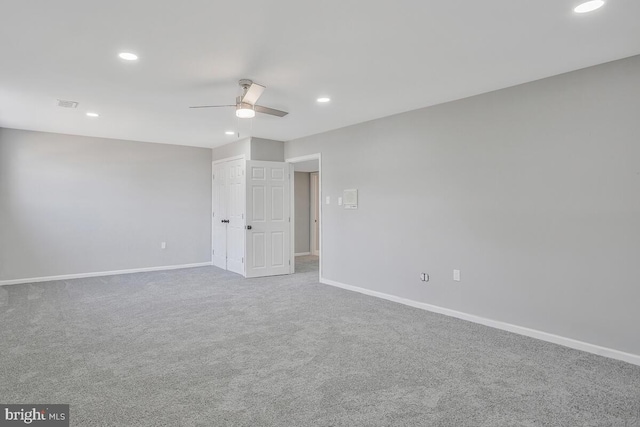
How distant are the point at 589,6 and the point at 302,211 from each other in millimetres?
7376

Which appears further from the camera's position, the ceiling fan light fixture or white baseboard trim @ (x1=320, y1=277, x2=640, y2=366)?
the ceiling fan light fixture

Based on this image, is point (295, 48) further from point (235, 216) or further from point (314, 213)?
point (314, 213)

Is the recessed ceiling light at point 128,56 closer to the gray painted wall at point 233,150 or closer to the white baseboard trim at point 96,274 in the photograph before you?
the gray painted wall at point 233,150

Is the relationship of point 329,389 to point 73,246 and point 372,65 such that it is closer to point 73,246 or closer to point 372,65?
point 372,65

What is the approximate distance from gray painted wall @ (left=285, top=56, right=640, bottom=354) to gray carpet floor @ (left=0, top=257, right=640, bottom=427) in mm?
395

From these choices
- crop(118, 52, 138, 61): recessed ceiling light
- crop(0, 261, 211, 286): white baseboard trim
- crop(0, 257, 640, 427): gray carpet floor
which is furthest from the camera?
crop(0, 261, 211, 286): white baseboard trim

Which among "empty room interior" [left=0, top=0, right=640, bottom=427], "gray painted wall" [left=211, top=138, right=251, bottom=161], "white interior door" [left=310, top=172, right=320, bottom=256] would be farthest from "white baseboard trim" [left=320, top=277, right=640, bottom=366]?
"white interior door" [left=310, top=172, right=320, bottom=256]

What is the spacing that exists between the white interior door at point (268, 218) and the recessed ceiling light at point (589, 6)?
15.9 ft

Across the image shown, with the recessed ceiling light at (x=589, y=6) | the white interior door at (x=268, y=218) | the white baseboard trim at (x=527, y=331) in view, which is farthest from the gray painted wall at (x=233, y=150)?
the recessed ceiling light at (x=589, y=6)

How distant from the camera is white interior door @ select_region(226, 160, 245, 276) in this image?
6391 mm

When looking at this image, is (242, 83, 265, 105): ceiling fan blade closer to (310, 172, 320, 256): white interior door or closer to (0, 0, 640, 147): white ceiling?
(0, 0, 640, 147): white ceiling

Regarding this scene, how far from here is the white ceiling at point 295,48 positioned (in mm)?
2242

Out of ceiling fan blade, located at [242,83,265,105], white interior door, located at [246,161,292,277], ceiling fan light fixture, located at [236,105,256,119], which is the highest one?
ceiling fan blade, located at [242,83,265,105]

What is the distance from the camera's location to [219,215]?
284 inches
